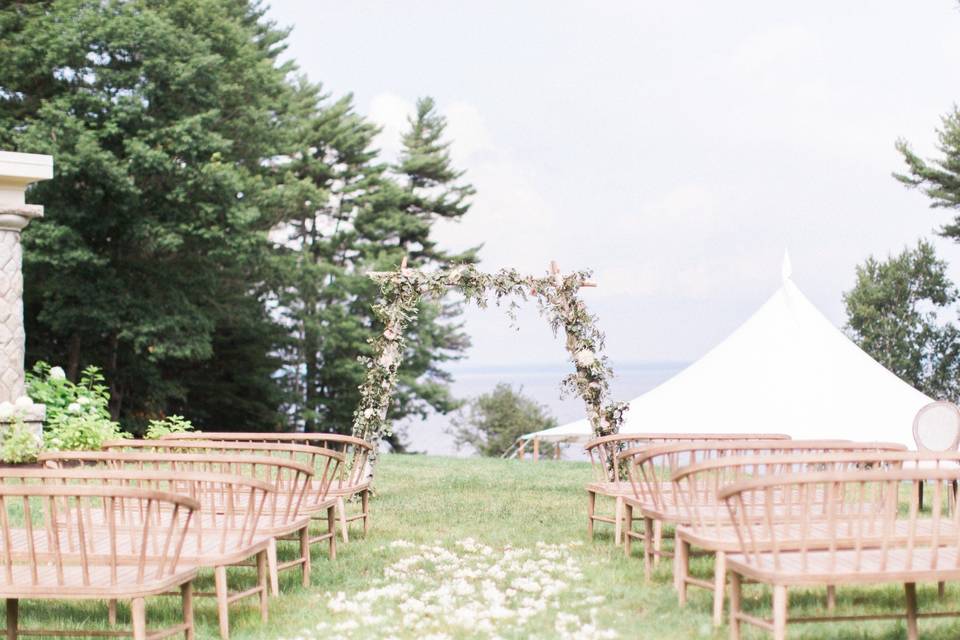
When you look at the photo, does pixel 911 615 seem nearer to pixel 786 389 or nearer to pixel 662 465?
pixel 662 465

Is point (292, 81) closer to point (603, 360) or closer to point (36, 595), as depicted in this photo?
point (603, 360)

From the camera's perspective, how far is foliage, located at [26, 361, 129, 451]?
398 inches

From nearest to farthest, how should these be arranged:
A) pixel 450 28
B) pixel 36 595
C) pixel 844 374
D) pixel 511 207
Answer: pixel 36 595, pixel 844 374, pixel 450 28, pixel 511 207

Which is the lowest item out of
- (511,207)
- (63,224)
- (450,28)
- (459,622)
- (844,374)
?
(459,622)

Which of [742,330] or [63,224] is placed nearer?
[742,330]

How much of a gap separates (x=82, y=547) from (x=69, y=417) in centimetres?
753

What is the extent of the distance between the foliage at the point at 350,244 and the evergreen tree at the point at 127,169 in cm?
517

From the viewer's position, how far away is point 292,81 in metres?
31.1

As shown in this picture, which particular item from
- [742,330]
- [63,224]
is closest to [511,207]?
[63,224]

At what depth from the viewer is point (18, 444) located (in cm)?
912

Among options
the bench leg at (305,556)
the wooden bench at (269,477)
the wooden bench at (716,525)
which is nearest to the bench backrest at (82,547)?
the wooden bench at (269,477)

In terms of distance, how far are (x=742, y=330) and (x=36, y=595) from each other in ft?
37.7

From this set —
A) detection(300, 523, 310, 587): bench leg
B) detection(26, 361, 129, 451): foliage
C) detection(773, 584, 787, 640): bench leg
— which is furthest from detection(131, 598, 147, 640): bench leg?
detection(26, 361, 129, 451): foliage

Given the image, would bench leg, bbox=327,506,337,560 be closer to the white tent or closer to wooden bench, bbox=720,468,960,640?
wooden bench, bbox=720,468,960,640
